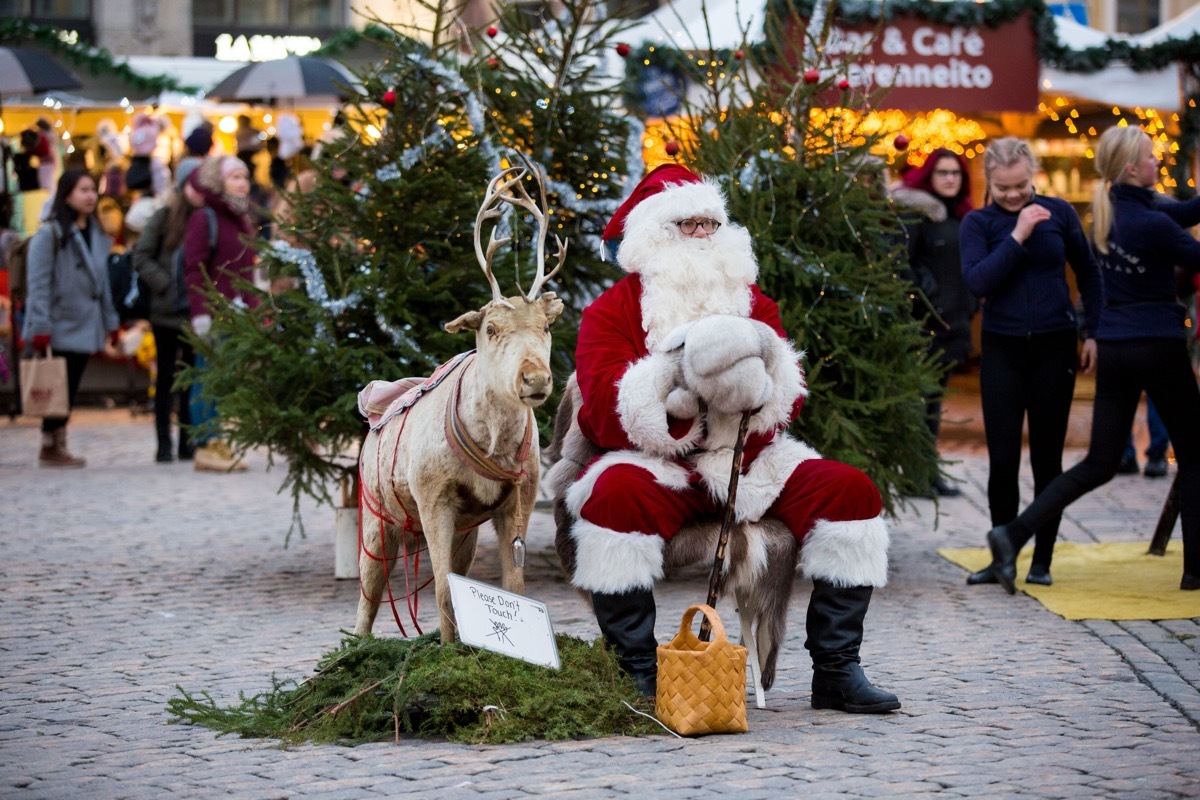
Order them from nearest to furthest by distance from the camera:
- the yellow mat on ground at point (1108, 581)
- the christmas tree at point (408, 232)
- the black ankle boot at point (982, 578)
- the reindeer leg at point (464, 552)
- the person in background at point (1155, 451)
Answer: the reindeer leg at point (464, 552) → the yellow mat on ground at point (1108, 581) → the christmas tree at point (408, 232) → the black ankle boot at point (982, 578) → the person in background at point (1155, 451)

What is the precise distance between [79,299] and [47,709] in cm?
796

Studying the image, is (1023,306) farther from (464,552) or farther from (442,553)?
(442,553)

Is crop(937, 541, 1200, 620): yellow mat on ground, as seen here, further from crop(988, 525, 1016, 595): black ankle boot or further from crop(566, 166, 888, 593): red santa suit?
crop(566, 166, 888, 593): red santa suit

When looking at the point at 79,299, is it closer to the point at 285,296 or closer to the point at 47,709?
the point at 285,296

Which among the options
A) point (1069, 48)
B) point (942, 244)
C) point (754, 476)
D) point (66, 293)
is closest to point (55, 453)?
point (66, 293)

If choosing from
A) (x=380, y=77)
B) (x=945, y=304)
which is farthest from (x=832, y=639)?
(x=945, y=304)

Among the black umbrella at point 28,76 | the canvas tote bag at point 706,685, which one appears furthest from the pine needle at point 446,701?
the black umbrella at point 28,76

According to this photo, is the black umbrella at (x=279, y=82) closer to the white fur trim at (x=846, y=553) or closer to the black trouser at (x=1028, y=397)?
the black trouser at (x=1028, y=397)

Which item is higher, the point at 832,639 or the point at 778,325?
the point at 778,325

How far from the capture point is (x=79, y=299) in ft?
41.9

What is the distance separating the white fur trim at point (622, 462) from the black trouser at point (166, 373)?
25.5 feet

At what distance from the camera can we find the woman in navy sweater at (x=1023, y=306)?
732cm

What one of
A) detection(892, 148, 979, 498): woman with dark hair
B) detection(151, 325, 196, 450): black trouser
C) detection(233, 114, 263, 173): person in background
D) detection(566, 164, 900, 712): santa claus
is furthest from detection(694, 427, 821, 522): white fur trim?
detection(233, 114, 263, 173): person in background

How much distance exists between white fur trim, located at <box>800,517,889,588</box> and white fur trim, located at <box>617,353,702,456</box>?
0.53 metres
